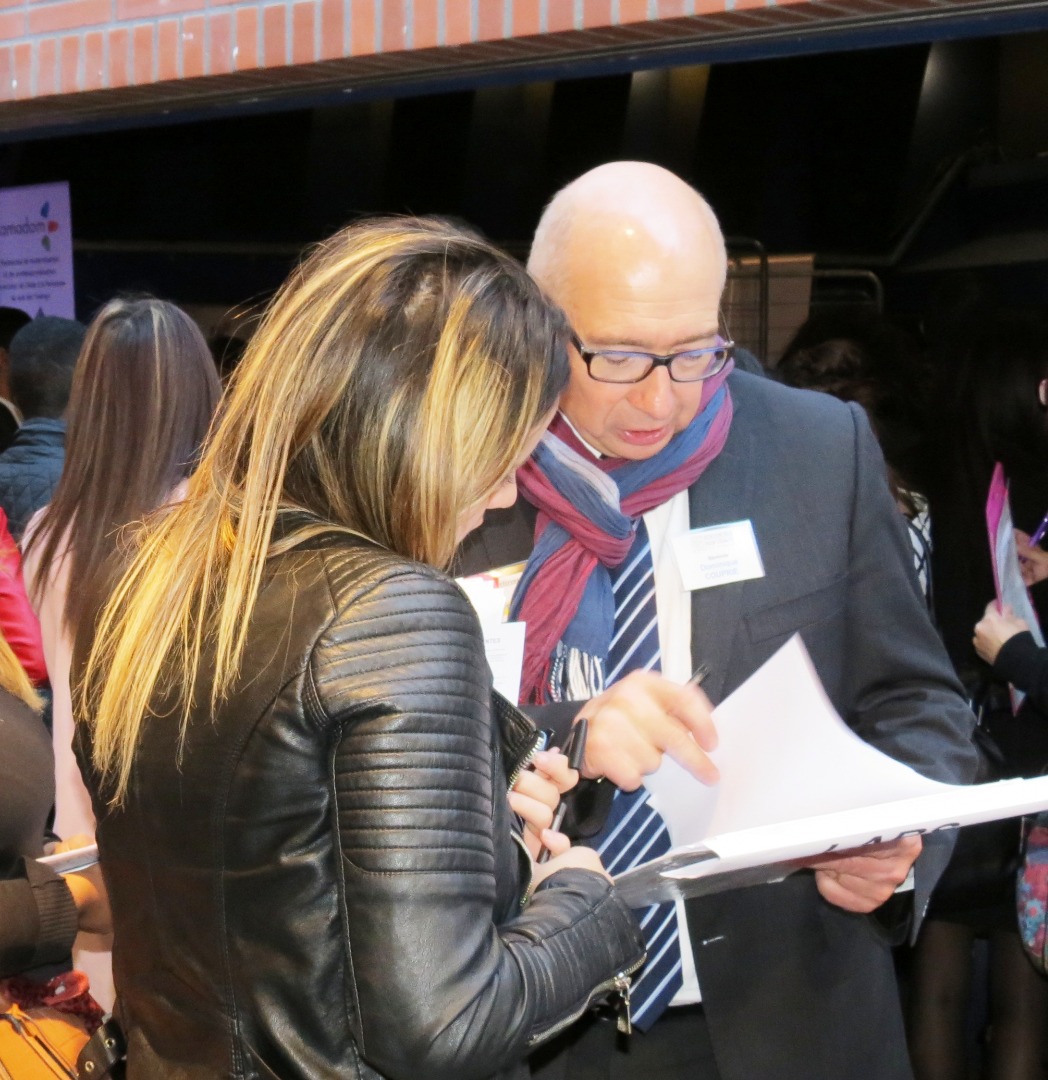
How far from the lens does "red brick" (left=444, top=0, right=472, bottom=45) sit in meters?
3.17

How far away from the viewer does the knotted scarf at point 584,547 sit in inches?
80.4

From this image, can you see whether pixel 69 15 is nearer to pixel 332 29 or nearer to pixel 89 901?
pixel 332 29

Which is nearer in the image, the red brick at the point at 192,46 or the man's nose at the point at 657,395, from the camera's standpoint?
the man's nose at the point at 657,395

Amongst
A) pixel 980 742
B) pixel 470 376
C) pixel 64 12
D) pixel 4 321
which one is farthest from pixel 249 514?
pixel 4 321

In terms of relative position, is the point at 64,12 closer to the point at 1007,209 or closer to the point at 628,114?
the point at 628,114

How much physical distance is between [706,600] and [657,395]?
0.31m

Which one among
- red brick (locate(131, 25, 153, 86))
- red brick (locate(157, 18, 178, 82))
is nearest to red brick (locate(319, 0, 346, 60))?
red brick (locate(157, 18, 178, 82))

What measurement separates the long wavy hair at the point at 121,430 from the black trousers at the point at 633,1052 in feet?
5.08

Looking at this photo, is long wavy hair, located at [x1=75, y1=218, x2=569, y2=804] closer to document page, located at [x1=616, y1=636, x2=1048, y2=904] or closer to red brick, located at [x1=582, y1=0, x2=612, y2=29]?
document page, located at [x1=616, y1=636, x2=1048, y2=904]

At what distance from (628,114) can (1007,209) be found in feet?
5.33

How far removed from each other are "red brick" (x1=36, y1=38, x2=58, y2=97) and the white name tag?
2.87 m

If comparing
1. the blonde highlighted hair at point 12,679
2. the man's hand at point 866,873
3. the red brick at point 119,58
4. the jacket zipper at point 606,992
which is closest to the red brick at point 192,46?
the red brick at point 119,58

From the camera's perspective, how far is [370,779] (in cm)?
118

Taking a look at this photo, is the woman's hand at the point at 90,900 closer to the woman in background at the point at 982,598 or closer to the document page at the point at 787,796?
the document page at the point at 787,796
